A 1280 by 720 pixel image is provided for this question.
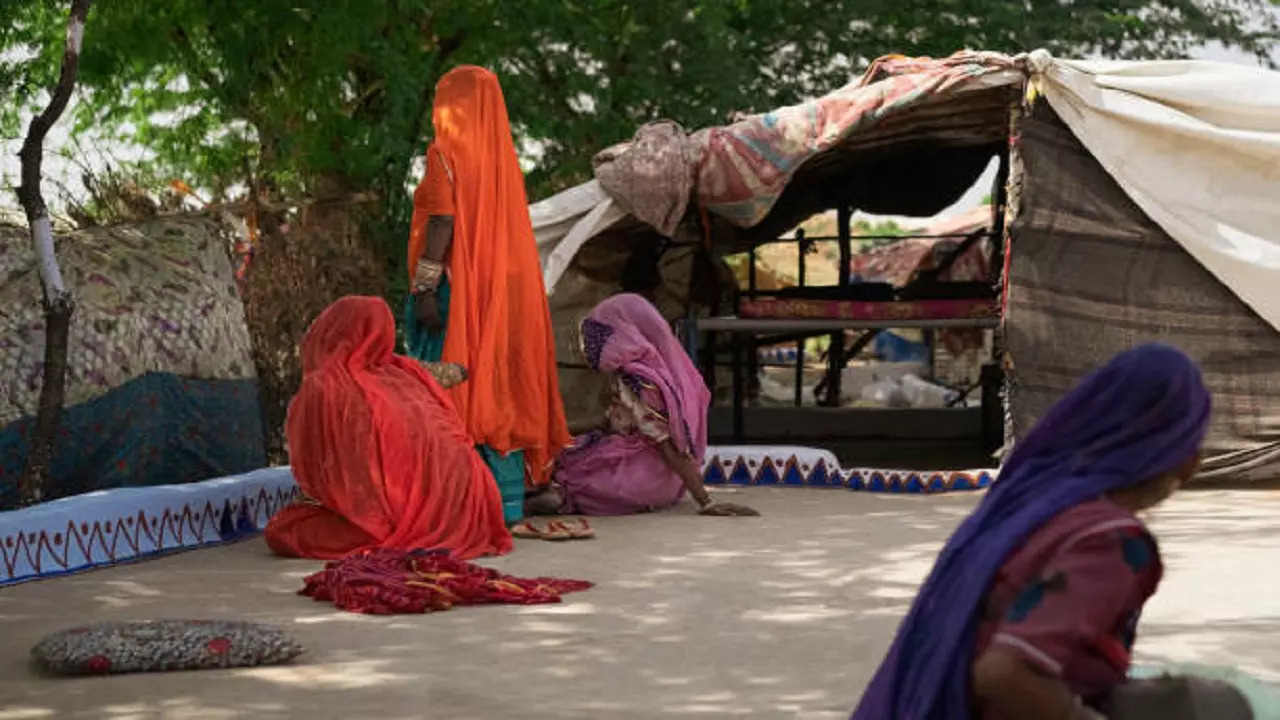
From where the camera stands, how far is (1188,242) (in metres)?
9.32

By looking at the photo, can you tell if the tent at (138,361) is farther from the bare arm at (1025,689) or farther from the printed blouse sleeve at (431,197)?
the bare arm at (1025,689)

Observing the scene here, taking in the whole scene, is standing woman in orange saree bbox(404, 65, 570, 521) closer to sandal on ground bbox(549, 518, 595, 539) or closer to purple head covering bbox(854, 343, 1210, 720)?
sandal on ground bbox(549, 518, 595, 539)

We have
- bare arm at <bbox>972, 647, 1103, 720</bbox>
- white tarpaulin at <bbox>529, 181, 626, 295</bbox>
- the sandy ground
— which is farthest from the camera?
white tarpaulin at <bbox>529, 181, 626, 295</bbox>

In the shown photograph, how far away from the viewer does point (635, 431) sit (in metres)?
8.77

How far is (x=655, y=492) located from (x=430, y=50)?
612cm

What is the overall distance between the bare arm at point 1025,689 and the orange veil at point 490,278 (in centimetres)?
560

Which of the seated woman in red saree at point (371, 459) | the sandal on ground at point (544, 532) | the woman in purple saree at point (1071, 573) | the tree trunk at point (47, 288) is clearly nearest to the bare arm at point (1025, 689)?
the woman in purple saree at point (1071, 573)

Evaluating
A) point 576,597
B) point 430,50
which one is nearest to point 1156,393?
point 576,597

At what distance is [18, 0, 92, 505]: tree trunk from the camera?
6.98 meters

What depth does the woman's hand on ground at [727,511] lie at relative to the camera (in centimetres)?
866

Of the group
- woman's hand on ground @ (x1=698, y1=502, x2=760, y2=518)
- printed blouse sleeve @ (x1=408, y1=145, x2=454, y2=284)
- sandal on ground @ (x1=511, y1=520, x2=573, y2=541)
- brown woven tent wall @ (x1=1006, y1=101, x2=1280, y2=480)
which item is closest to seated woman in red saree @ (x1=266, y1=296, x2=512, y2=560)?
sandal on ground @ (x1=511, y1=520, x2=573, y2=541)

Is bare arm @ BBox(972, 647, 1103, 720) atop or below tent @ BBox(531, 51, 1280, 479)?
below

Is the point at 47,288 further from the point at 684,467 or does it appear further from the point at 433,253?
the point at 684,467

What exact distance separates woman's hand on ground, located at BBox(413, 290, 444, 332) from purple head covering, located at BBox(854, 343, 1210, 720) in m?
5.44
